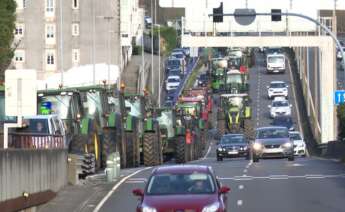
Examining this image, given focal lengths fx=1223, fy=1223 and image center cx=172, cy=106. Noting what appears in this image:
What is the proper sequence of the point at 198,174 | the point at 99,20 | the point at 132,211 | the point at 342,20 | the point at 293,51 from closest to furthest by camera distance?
1. the point at 198,174
2. the point at 132,211
3. the point at 99,20
4. the point at 293,51
5. the point at 342,20

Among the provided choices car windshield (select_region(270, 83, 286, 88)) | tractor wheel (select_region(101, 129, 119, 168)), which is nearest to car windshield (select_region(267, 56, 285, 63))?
car windshield (select_region(270, 83, 286, 88))

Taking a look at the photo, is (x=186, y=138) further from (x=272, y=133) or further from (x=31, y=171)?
(x=31, y=171)

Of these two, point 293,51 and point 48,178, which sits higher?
point 293,51

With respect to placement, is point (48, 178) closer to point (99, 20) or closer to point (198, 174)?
point (198, 174)

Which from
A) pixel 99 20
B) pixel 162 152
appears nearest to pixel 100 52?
pixel 99 20

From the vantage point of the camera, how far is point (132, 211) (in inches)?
1098

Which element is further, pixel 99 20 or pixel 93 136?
pixel 99 20

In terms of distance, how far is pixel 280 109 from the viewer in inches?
3664

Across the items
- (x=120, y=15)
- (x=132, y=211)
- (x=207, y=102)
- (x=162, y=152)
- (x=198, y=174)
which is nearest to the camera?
(x=198, y=174)

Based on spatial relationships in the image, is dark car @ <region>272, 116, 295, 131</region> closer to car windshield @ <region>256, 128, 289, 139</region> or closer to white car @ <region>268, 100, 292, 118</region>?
white car @ <region>268, 100, 292, 118</region>

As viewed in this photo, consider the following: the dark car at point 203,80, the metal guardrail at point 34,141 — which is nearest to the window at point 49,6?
the dark car at point 203,80

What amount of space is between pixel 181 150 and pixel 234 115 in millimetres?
29529

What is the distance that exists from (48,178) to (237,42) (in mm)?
46717

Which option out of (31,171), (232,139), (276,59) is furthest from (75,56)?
(31,171)
